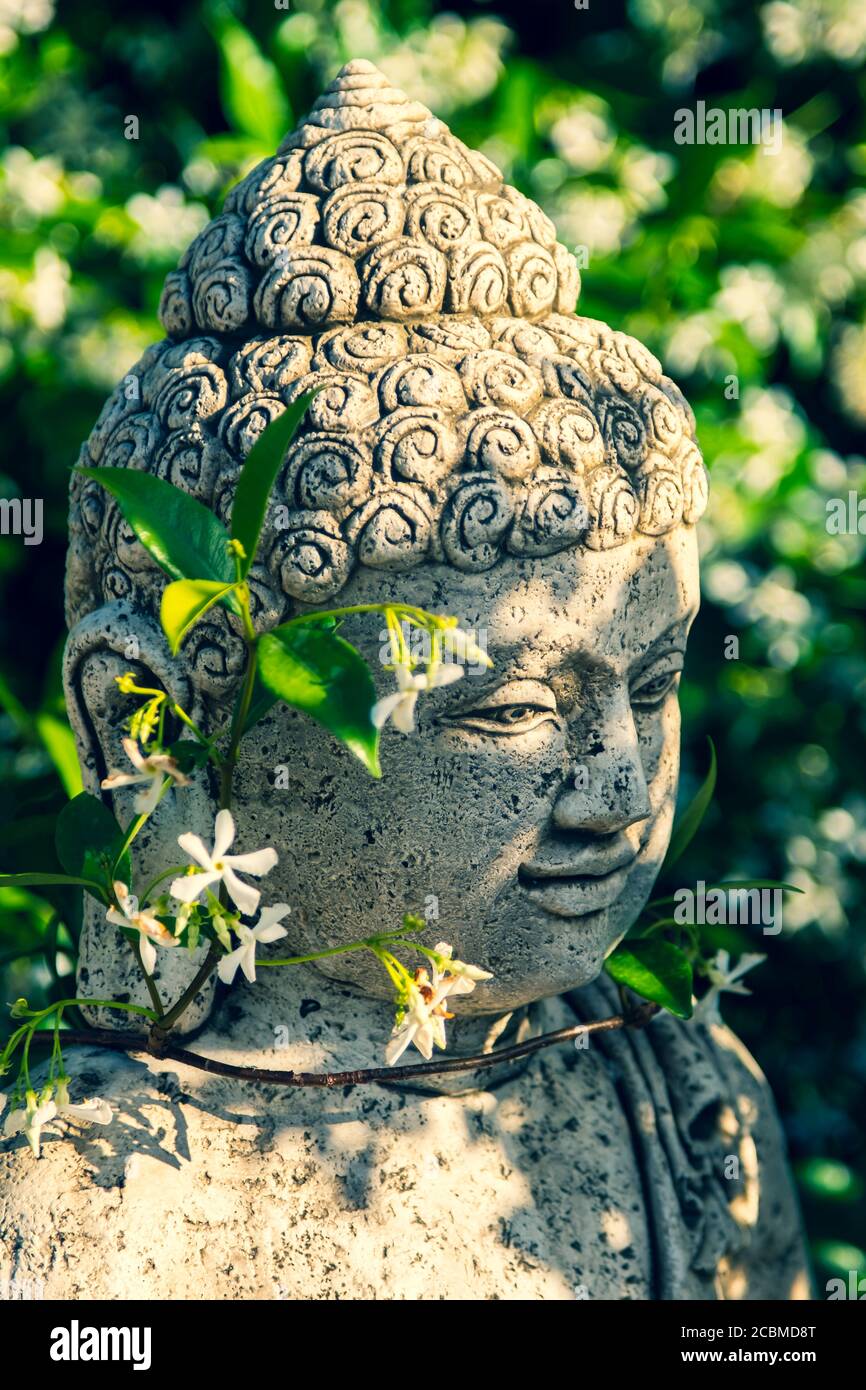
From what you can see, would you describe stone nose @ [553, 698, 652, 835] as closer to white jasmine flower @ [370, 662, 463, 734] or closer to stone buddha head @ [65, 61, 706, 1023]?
stone buddha head @ [65, 61, 706, 1023]

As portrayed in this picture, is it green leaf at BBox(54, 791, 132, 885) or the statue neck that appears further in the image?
the statue neck

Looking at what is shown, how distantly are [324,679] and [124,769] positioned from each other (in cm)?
49

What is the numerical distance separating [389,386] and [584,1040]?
988 mm

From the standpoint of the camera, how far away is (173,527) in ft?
5.22

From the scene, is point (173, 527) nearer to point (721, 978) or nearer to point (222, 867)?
point (222, 867)

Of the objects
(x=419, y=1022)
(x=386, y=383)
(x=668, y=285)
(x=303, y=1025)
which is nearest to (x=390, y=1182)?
(x=303, y=1025)

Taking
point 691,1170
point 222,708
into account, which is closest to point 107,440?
point 222,708

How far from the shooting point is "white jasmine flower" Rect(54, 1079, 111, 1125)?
1675 millimetres

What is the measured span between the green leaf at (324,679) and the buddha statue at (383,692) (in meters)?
0.20

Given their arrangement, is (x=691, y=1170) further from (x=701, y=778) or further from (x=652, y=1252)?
(x=701, y=778)

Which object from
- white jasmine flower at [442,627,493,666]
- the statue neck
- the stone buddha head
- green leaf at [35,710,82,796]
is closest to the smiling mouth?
the stone buddha head

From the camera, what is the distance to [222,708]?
5.89 feet

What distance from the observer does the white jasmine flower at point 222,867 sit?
149 centimetres

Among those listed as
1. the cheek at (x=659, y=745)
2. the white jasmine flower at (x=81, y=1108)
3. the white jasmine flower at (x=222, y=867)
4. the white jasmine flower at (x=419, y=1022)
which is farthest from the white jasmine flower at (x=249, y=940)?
the cheek at (x=659, y=745)
